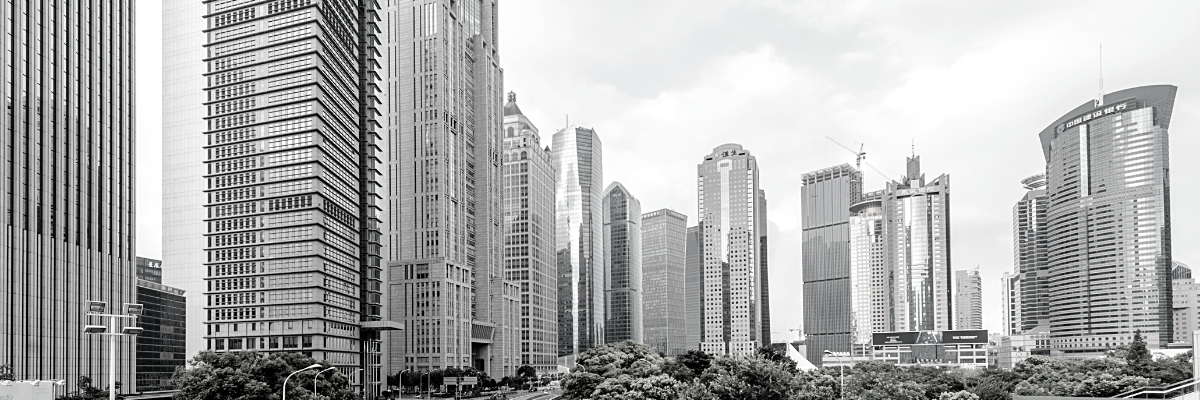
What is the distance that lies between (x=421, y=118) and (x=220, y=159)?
66.5m

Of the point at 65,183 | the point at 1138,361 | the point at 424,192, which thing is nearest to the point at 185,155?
the point at 65,183

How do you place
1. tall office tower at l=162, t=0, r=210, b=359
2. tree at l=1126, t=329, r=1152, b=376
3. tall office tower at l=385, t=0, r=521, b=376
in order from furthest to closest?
tall office tower at l=385, t=0, r=521, b=376, tall office tower at l=162, t=0, r=210, b=359, tree at l=1126, t=329, r=1152, b=376

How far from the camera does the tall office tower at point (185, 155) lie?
123 meters

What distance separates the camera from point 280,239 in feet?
387

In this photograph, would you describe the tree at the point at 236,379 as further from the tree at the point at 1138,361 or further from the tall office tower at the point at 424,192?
the tall office tower at the point at 424,192

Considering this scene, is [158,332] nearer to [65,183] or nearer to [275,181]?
[275,181]

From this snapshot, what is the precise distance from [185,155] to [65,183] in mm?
34248

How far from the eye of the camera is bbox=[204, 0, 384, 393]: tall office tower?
117m

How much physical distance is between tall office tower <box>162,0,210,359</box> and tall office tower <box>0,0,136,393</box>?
19.4 m

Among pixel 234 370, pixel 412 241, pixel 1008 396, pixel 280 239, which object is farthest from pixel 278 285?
pixel 1008 396

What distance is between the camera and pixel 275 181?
118812mm

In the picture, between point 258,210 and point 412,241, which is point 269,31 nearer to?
point 258,210

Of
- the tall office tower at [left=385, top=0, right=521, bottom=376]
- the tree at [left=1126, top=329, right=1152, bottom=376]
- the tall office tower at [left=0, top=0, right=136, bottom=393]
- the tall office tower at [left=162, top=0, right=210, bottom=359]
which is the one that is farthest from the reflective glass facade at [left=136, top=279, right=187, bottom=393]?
the tree at [left=1126, top=329, right=1152, bottom=376]

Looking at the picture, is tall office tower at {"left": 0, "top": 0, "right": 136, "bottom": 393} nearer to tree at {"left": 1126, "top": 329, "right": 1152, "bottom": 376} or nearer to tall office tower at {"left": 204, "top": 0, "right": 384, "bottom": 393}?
tall office tower at {"left": 204, "top": 0, "right": 384, "bottom": 393}
